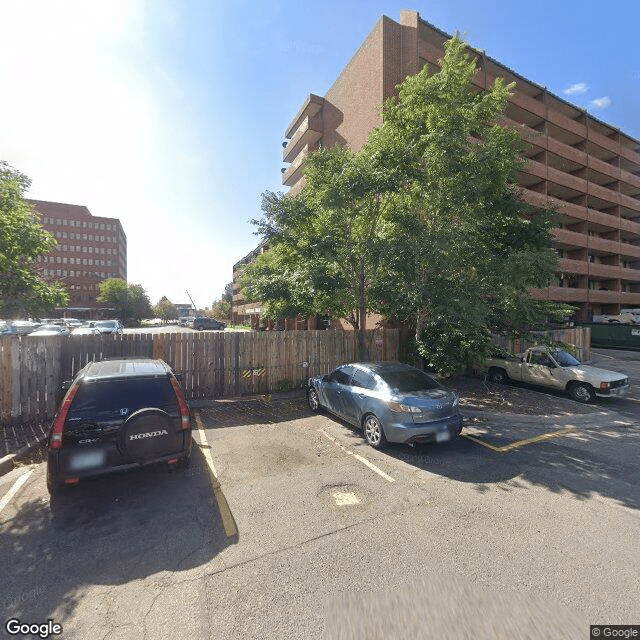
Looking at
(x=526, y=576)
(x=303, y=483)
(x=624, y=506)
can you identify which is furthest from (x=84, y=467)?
(x=624, y=506)

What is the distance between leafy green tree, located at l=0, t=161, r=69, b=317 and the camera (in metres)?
7.04

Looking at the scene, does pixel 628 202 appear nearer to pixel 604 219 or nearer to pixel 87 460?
pixel 604 219

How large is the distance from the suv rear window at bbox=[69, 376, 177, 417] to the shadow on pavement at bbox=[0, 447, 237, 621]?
3.99ft

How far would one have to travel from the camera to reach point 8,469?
536 centimetres

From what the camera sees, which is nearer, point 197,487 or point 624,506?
point 624,506

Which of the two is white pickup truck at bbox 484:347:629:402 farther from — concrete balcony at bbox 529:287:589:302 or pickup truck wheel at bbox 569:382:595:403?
concrete balcony at bbox 529:287:589:302

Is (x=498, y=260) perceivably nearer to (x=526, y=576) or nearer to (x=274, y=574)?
(x=526, y=576)

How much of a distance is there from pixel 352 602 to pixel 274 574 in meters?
0.78

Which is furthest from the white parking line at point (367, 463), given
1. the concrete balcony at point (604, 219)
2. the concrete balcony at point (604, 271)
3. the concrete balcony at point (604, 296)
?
the concrete balcony at point (604, 219)

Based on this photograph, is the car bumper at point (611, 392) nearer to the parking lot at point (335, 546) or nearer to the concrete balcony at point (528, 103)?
the parking lot at point (335, 546)

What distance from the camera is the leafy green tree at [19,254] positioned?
277 inches

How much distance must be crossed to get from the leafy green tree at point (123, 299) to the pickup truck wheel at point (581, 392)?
75.8 metres

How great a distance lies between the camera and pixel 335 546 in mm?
3516

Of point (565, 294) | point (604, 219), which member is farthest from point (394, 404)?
point (604, 219)
